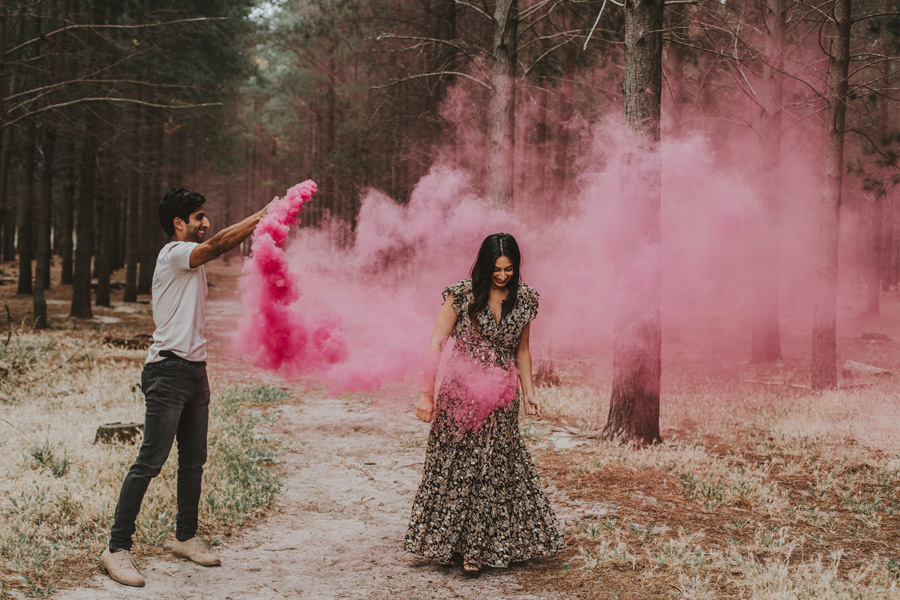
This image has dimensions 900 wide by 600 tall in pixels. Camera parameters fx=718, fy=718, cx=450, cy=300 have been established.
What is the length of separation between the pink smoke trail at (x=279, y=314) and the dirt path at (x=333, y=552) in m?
1.32

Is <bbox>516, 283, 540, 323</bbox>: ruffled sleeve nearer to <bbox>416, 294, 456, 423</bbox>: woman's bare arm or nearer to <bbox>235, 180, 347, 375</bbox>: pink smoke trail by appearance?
<bbox>416, 294, 456, 423</bbox>: woman's bare arm

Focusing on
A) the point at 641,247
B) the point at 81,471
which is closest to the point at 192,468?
the point at 81,471

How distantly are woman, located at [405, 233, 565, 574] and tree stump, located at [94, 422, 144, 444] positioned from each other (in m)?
4.09

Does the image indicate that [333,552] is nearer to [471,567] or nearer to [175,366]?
[471,567]

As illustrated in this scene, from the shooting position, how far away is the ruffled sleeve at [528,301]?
4.91 meters

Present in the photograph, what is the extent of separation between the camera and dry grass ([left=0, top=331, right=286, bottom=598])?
4.80 meters

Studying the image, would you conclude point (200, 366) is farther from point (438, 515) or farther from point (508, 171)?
point (508, 171)

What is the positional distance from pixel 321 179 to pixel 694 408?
22243mm

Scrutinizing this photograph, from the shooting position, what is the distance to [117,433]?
7.54 metres

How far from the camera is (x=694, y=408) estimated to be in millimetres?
10336

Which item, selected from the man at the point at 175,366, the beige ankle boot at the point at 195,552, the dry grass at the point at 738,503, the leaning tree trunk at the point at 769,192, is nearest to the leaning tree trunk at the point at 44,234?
the dry grass at the point at 738,503

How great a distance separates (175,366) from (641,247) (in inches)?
207

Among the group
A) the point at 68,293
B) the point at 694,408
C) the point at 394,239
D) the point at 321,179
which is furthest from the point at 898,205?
the point at 68,293

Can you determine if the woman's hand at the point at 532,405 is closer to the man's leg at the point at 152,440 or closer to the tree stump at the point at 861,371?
the man's leg at the point at 152,440
